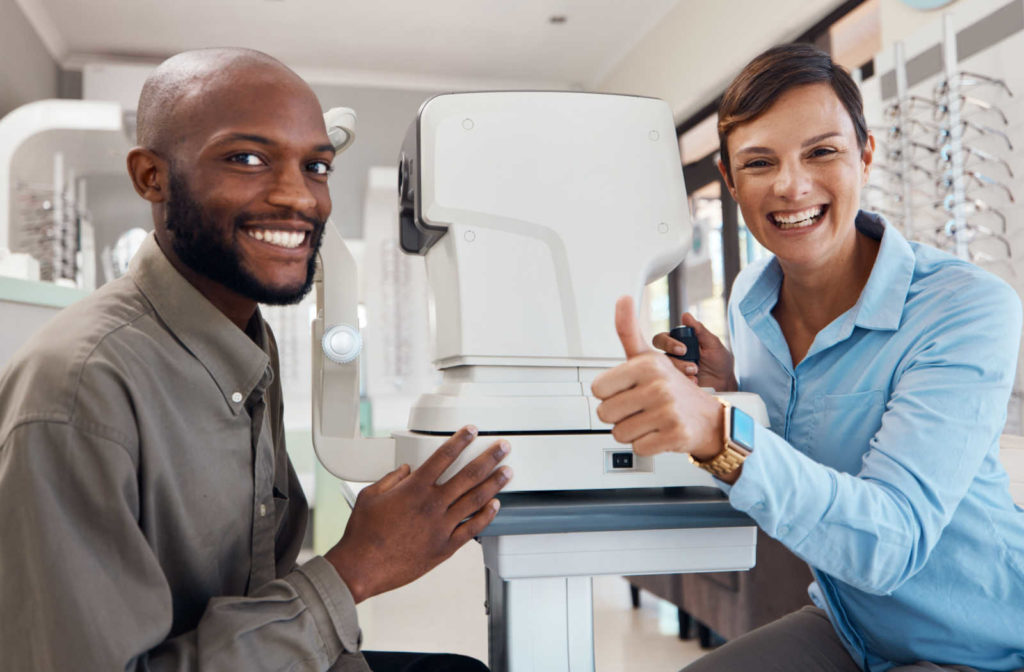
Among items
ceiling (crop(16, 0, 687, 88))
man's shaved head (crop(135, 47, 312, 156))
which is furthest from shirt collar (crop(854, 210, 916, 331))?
ceiling (crop(16, 0, 687, 88))

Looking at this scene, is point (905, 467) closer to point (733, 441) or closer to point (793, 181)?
point (733, 441)

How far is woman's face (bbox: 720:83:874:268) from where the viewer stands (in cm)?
103

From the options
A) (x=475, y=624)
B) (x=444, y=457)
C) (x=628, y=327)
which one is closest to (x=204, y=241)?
(x=444, y=457)

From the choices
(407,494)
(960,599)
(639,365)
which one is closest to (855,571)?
(960,599)

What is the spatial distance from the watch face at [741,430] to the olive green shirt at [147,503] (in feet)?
1.33

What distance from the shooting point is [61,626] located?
640 millimetres

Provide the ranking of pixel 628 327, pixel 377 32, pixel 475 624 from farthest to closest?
pixel 377 32
pixel 475 624
pixel 628 327

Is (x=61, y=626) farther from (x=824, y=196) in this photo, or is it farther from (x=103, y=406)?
(x=824, y=196)

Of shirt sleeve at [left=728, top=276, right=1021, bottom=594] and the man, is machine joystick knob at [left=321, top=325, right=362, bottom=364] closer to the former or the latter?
the man

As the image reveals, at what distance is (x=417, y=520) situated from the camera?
0.83 meters

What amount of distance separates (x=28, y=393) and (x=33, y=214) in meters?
3.27

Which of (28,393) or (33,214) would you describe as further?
(33,214)

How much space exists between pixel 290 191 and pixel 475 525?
0.41 meters

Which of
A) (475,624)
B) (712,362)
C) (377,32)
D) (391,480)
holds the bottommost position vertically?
(475,624)
